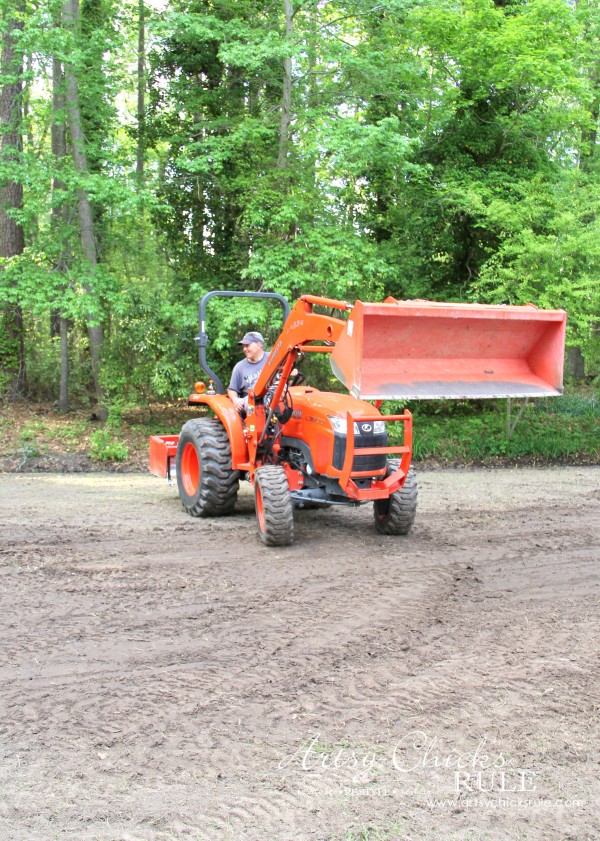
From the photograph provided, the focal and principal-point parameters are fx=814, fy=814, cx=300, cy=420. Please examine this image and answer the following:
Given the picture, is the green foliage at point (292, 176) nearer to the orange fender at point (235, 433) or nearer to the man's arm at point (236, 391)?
the man's arm at point (236, 391)

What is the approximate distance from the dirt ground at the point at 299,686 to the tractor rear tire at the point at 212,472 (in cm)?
63

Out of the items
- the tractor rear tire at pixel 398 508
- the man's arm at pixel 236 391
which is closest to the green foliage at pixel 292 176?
the man's arm at pixel 236 391

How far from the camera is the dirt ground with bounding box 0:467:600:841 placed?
2896 millimetres

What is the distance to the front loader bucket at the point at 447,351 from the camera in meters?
5.88

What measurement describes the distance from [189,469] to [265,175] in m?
6.25

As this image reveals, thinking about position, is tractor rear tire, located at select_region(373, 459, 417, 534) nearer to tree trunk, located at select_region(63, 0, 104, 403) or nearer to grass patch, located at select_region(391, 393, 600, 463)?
grass patch, located at select_region(391, 393, 600, 463)

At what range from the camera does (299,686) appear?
3.90 m

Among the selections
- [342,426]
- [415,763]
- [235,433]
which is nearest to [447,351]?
[342,426]

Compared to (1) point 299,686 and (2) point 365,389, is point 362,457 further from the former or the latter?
(1) point 299,686

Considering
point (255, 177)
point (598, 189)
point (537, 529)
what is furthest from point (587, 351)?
point (537, 529)

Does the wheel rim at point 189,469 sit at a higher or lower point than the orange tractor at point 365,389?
lower

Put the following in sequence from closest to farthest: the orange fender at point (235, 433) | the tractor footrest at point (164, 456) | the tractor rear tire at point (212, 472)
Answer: the orange fender at point (235, 433), the tractor rear tire at point (212, 472), the tractor footrest at point (164, 456)

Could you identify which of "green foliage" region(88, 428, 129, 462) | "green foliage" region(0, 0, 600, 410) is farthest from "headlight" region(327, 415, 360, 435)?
"green foliage" region(88, 428, 129, 462)

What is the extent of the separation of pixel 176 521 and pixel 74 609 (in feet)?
9.00
